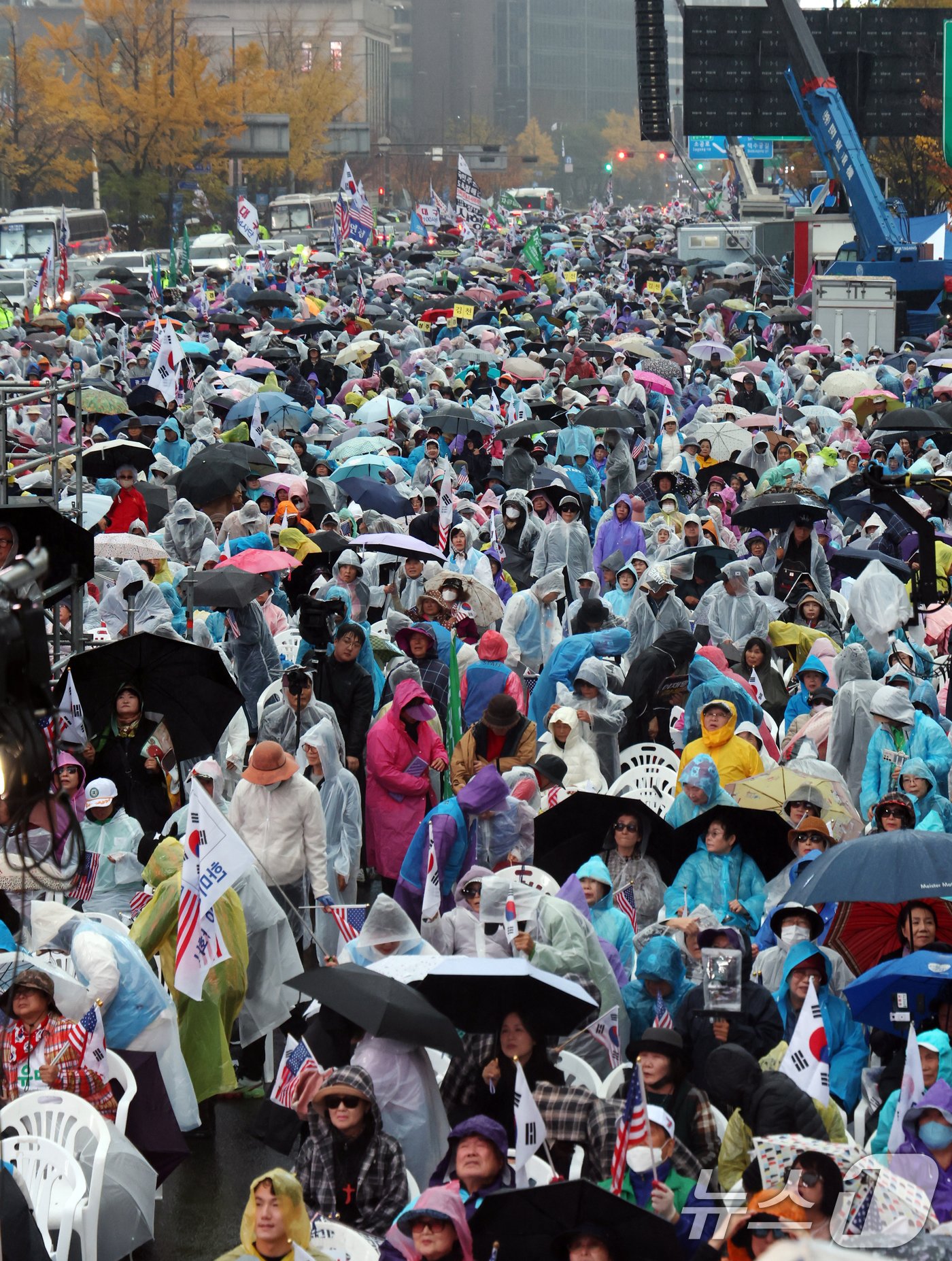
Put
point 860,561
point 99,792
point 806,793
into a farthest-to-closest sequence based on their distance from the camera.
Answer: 1. point 860,561
2. point 806,793
3. point 99,792

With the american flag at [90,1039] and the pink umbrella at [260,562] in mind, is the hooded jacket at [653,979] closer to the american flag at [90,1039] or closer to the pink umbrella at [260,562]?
the american flag at [90,1039]

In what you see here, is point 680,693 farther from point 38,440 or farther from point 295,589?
point 38,440

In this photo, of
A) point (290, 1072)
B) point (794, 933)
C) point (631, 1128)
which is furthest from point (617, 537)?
point (631, 1128)

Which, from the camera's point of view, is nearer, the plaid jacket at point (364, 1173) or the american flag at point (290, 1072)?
the plaid jacket at point (364, 1173)

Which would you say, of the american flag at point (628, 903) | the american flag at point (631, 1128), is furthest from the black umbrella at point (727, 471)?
the american flag at point (631, 1128)

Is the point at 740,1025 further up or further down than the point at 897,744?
further down

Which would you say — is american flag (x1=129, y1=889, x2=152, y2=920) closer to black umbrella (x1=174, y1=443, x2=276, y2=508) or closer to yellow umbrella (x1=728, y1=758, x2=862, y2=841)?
yellow umbrella (x1=728, y1=758, x2=862, y2=841)

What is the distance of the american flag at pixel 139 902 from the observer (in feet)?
25.8

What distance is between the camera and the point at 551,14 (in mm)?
159000

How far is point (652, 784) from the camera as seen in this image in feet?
31.8

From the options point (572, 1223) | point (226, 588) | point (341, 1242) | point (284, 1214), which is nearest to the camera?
point (572, 1223)

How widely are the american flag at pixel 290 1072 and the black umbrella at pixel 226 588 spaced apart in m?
4.55

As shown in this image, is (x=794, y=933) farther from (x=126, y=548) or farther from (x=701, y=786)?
(x=126, y=548)

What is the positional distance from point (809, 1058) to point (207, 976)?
2.39 m
